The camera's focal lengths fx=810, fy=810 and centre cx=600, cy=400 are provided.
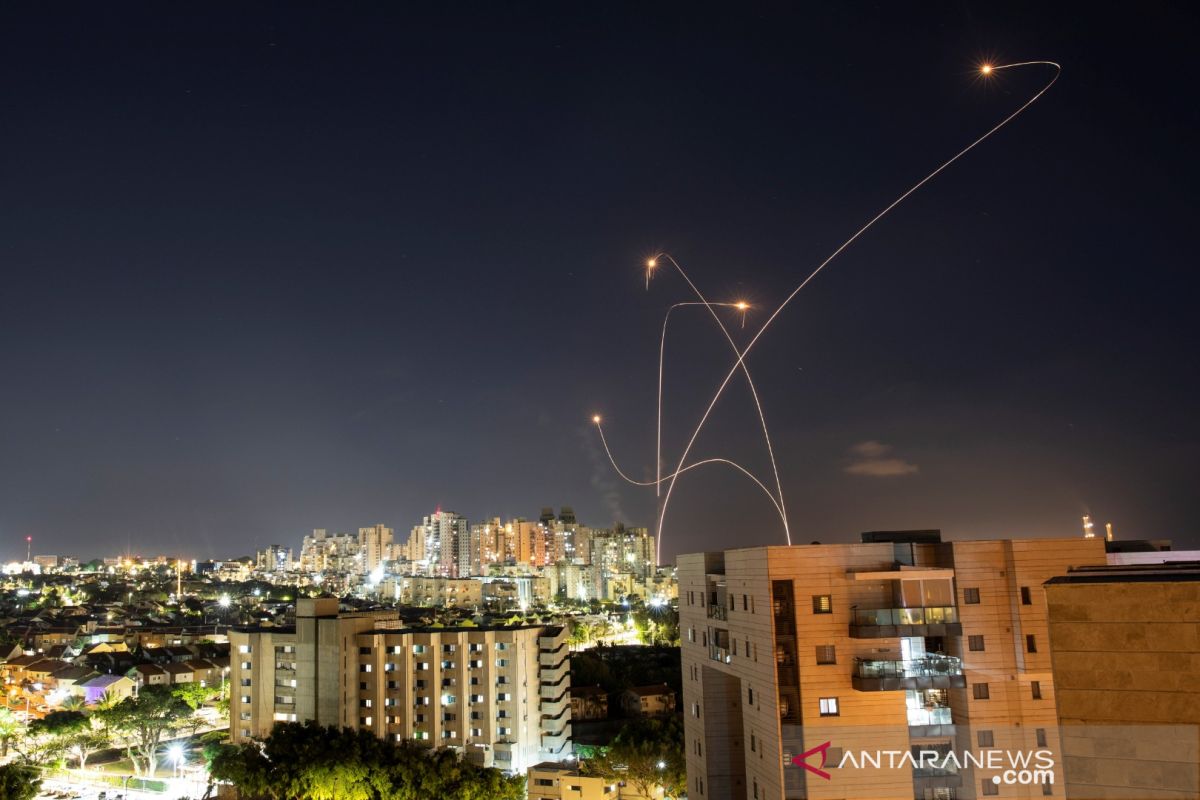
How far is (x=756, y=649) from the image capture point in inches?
480

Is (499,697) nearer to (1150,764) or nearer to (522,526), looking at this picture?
(1150,764)

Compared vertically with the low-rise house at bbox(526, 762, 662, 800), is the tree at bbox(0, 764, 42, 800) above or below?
above

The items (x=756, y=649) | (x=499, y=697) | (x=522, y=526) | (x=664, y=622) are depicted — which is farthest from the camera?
(x=522, y=526)

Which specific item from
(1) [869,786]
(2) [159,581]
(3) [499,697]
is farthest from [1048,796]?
(2) [159,581]

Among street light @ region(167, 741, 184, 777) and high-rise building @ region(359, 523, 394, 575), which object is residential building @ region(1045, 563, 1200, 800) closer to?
street light @ region(167, 741, 184, 777)

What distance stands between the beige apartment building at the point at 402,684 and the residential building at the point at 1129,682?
25.5 m

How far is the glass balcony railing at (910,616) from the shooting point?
11.4m

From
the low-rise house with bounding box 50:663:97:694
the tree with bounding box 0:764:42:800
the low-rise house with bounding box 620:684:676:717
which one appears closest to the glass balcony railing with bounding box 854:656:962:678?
the tree with bounding box 0:764:42:800

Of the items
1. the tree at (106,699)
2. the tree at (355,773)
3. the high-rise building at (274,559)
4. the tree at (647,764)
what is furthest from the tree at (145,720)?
the high-rise building at (274,559)

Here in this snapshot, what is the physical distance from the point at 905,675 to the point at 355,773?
12.1 metres

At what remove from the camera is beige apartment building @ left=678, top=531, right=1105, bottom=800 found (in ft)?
37.0

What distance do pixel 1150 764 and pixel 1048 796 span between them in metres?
8.74

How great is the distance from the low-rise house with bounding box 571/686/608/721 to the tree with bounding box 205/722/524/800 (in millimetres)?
19616

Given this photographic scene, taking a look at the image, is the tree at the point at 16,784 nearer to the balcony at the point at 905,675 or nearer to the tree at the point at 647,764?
the tree at the point at 647,764
